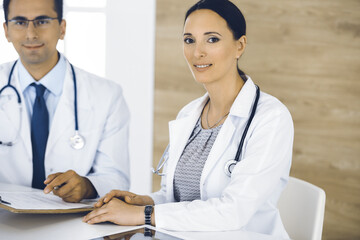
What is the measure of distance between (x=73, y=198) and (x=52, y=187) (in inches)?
4.1

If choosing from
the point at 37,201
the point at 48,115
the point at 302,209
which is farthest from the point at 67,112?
the point at 302,209

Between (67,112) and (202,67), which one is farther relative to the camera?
(67,112)

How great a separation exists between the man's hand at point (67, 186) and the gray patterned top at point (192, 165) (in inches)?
13.4

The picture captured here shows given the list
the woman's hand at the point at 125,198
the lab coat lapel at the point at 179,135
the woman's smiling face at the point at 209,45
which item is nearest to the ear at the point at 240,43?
the woman's smiling face at the point at 209,45

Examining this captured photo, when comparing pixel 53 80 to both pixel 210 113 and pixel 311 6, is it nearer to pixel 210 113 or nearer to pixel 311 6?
pixel 210 113

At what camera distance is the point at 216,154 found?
1571 millimetres

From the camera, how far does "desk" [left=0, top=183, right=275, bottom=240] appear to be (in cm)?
126

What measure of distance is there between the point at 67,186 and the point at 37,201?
0.14m

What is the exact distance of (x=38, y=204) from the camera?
1.39 metres

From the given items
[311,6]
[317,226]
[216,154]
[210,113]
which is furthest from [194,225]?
[311,6]

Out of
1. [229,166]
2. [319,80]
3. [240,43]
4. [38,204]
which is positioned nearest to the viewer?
[38,204]

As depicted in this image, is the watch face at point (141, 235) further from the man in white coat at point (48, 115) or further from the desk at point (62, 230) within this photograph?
the man in white coat at point (48, 115)

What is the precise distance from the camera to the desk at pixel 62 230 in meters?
1.26

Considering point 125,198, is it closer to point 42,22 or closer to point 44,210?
point 44,210
